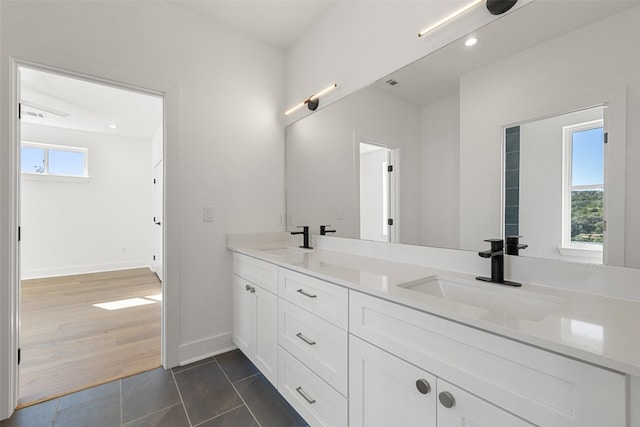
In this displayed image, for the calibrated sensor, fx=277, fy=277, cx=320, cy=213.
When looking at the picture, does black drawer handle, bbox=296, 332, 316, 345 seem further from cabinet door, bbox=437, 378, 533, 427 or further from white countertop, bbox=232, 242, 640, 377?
cabinet door, bbox=437, 378, 533, 427

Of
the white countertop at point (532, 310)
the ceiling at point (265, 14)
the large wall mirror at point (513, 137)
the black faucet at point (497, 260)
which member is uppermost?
the ceiling at point (265, 14)

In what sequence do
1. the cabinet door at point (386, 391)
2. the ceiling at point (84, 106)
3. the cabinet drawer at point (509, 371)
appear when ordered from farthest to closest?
1. the ceiling at point (84, 106)
2. the cabinet door at point (386, 391)
3. the cabinet drawer at point (509, 371)

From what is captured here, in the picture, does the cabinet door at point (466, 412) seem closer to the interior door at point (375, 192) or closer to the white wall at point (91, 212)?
the interior door at point (375, 192)

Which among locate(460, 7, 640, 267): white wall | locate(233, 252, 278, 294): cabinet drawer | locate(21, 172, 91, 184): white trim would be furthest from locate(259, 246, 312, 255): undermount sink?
locate(21, 172, 91, 184): white trim

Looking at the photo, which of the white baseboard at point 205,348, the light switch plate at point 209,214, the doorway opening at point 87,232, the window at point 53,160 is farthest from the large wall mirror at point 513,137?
the window at point 53,160

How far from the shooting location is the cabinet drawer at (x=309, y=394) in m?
1.21

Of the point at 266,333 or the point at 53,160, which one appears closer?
the point at 266,333

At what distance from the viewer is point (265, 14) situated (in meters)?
2.14

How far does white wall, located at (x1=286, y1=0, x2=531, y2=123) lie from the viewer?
1377mm

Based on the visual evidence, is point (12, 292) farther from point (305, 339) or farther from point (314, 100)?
point (314, 100)

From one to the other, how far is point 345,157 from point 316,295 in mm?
1126

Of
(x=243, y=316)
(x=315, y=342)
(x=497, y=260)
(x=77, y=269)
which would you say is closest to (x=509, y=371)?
(x=497, y=260)

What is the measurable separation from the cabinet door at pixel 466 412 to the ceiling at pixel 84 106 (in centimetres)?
322

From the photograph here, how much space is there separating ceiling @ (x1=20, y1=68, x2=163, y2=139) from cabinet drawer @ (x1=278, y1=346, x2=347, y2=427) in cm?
273
